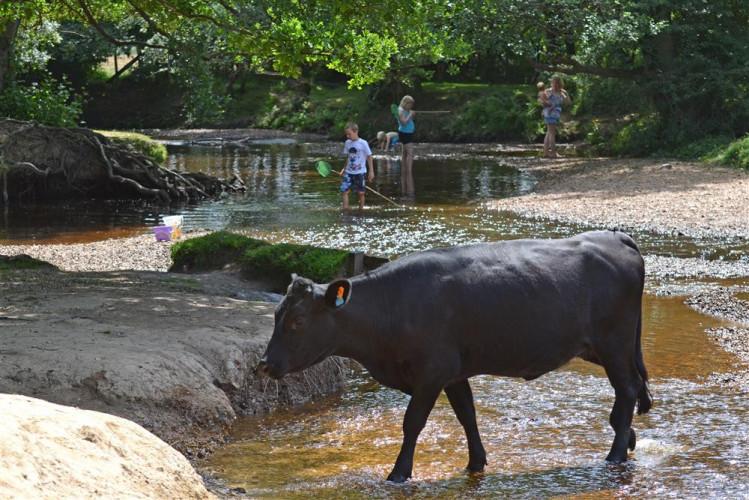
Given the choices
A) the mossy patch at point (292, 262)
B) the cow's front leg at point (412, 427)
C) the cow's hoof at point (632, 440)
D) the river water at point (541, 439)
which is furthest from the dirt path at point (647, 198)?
the cow's front leg at point (412, 427)

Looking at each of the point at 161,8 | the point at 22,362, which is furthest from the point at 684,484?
the point at 161,8

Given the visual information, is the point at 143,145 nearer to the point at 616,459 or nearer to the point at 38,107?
the point at 38,107

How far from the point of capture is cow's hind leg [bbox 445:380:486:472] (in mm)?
8820

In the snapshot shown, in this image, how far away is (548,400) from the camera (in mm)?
10641

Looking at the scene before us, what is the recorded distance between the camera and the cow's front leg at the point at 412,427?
332 inches

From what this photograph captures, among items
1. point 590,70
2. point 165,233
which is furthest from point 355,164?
point 590,70

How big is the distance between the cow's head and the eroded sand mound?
4.29 feet

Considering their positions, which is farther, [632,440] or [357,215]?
[357,215]

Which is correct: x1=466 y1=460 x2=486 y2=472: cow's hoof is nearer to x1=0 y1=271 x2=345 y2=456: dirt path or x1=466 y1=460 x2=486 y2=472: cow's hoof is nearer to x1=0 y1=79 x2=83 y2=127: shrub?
x1=0 y1=271 x2=345 y2=456: dirt path

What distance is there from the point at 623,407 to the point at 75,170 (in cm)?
2115

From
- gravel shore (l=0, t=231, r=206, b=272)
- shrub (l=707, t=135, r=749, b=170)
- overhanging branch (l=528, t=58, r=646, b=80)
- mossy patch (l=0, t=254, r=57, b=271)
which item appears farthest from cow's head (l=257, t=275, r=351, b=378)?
overhanging branch (l=528, t=58, r=646, b=80)

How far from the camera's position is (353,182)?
24578mm

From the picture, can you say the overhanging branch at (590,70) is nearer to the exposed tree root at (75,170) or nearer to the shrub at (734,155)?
the shrub at (734,155)

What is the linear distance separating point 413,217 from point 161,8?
7.45 meters
